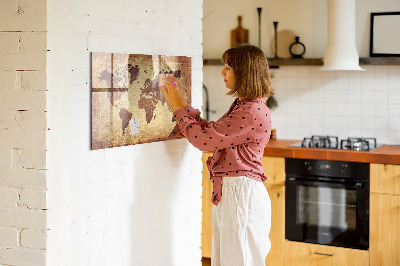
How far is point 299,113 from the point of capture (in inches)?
197

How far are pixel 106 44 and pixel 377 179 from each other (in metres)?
2.32

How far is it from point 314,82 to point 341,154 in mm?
949

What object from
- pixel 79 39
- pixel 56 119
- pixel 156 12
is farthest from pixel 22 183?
pixel 156 12

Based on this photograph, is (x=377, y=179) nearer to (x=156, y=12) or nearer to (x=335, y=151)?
(x=335, y=151)

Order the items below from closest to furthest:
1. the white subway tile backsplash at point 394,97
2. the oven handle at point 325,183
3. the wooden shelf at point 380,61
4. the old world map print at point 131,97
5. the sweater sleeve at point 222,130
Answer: the old world map print at point 131,97 < the sweater sleeve at point 222,130 < the oven handle at point 325,183 < the wooden shelf at point 380,61 < the white subway tile backsplash at point 394,97

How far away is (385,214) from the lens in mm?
4062

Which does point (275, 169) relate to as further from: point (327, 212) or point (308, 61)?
point (308, 61)

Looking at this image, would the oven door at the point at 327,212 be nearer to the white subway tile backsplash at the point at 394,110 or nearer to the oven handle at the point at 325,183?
the oven handle at the point at 325,183

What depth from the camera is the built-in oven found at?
13.6 feet

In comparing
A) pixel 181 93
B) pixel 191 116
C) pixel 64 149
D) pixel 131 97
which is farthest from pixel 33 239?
pixel 181 93

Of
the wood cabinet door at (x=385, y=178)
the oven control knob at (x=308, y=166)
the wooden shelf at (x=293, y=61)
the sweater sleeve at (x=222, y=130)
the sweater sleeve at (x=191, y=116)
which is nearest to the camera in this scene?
the sweater sleeve at (x=222, y=130)

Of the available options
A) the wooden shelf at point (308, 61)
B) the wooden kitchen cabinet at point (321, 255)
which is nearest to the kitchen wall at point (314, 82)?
the wooden shelf at point (308, 61)

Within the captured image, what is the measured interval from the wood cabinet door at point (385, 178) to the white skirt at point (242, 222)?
1.49 meters

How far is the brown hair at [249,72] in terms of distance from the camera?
9.07 ft
